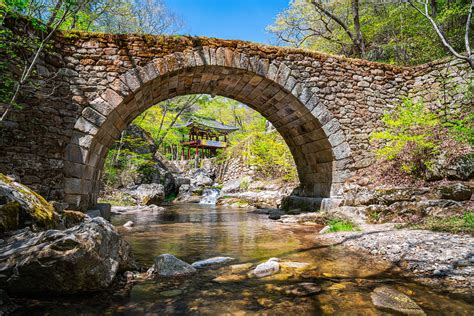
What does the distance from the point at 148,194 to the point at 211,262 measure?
9397mm

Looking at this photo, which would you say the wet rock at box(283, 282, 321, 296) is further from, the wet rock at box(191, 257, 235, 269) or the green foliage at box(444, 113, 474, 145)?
the green foliage at box(444, 113, 474, 145)

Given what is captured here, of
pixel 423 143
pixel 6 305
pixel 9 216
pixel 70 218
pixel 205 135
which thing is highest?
pixel 205 135

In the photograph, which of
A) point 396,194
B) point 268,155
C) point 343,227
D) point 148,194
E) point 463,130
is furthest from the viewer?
point 268,155

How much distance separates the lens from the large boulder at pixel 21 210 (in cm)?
238

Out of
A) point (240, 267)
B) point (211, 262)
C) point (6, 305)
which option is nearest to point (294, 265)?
point (240, 267)

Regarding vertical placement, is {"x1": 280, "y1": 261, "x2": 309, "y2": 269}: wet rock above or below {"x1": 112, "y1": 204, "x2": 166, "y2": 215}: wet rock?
above

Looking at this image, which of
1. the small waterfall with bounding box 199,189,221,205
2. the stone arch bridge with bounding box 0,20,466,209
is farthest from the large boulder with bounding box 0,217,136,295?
the small waterfall with bounding box 199,189,221,205

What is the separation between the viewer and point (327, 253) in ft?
11.1

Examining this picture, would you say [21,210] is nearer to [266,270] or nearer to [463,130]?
[266,270]

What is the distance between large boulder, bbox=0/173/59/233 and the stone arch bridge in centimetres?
209

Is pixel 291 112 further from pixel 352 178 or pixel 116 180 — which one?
pixel 116 180

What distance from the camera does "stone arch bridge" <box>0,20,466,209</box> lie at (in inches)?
188

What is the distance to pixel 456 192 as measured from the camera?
4594 millimetres

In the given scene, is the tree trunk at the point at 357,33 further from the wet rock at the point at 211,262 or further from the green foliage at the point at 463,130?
the wet rock at the point at 211,262
